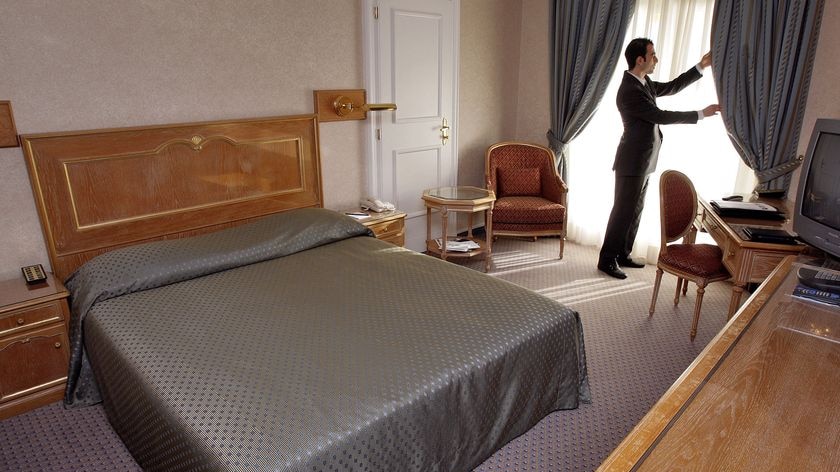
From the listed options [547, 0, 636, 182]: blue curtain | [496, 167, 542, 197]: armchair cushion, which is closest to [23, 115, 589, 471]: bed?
[496, 167, 542, 197]: armchair cushion

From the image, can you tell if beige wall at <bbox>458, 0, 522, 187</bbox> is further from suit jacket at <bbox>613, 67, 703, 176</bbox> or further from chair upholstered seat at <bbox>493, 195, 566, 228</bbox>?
suit jacket at <bbox>613, 67, 703, 176</bbox>

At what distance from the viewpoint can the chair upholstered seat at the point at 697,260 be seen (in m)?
2.98

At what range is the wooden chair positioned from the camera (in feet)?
9.87

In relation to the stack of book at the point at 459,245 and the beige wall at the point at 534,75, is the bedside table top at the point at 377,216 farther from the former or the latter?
the beige wall at the point at 534,75

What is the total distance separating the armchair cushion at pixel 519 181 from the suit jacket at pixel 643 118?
2.77 feet

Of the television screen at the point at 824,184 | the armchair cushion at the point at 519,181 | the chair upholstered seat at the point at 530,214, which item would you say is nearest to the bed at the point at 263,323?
the television screen at the point at 824,184

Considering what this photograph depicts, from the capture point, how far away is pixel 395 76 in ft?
12.7

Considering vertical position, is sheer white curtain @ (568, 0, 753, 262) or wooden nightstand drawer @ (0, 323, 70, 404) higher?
sheer white curtain @ (568, 0, 753, 262)

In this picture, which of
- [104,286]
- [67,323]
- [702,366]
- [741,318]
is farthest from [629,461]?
[67,323]

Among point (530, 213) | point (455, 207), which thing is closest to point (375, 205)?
point (455, 207)

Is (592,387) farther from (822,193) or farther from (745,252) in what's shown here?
(822,193)

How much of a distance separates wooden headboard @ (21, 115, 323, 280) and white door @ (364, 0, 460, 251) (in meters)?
0.63

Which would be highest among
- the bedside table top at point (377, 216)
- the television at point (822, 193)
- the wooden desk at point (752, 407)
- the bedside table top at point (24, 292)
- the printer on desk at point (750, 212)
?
the television at point (822, 193)

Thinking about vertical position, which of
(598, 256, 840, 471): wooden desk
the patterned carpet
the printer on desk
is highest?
the printer on desk
